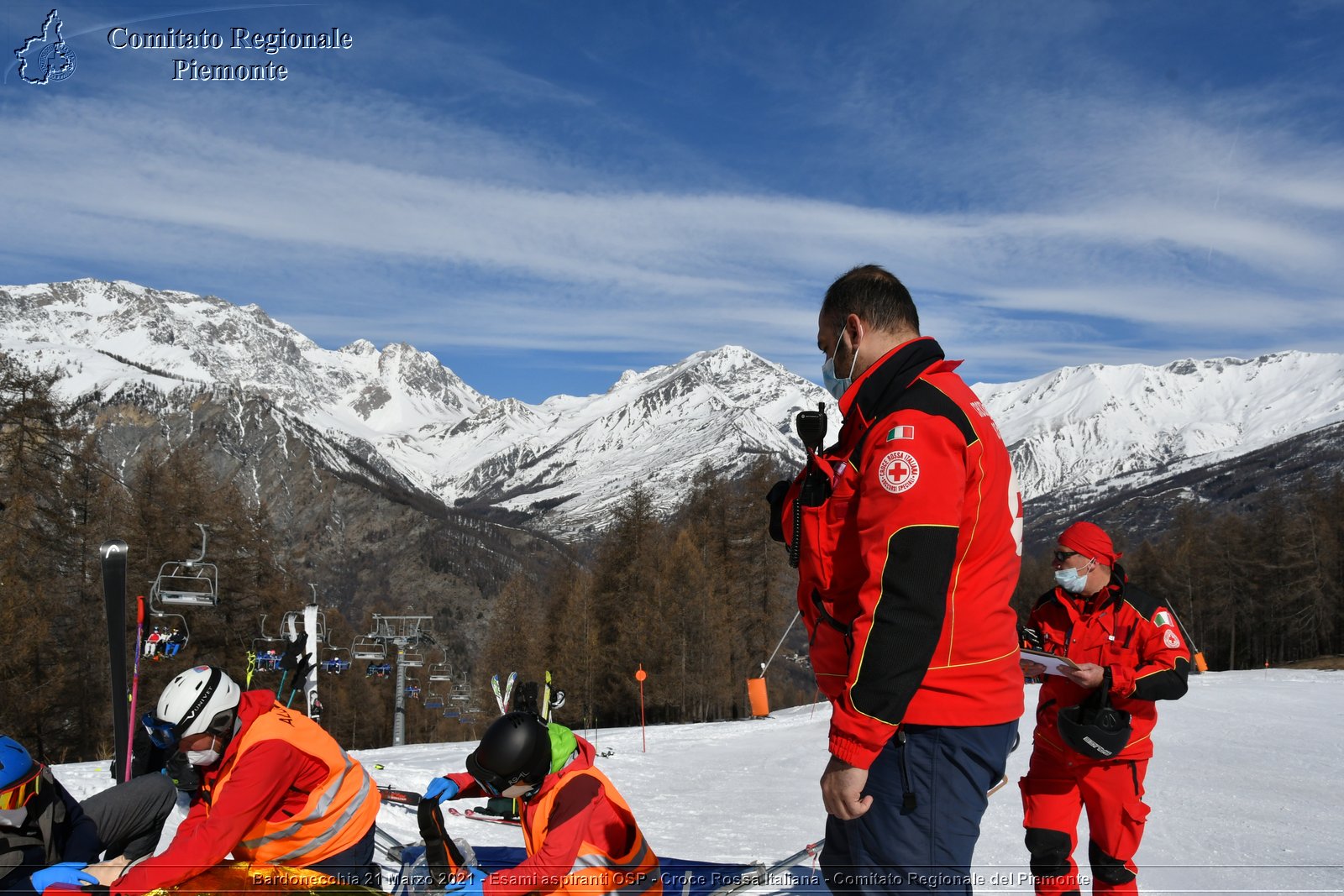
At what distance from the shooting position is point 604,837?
4.07 metres

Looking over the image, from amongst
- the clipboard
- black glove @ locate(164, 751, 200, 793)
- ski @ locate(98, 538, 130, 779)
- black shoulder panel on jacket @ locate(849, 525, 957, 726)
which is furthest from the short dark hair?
ski @ locate(98, 538, 130, 779)

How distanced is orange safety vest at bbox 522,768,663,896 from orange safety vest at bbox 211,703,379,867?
0.98m

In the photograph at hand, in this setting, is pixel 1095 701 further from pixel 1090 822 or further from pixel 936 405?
pixel 936 405

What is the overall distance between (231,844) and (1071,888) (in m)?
3.93

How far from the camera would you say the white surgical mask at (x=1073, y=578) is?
5.07 m

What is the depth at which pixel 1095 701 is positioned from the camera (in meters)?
4.71

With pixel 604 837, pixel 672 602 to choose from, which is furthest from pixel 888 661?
pixel 672 602

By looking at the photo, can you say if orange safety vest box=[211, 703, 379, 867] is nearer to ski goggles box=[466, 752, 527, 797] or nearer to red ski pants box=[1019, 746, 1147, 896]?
ski goggles box=[466, 752, 527, 797]

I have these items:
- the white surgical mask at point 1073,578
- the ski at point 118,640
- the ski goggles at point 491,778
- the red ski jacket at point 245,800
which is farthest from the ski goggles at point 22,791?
the white surgical mask at point 1073,578

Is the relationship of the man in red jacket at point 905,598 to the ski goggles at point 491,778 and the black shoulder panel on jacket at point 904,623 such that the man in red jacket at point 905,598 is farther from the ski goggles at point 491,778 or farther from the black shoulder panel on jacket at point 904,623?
the ski goggles at point 491,778

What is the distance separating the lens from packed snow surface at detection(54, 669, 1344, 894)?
6516mm

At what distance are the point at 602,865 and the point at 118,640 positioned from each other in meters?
5.48

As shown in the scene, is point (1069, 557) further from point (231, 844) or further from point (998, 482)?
point (231, 844)

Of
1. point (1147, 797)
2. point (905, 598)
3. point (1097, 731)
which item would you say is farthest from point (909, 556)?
point (1147, 797)
